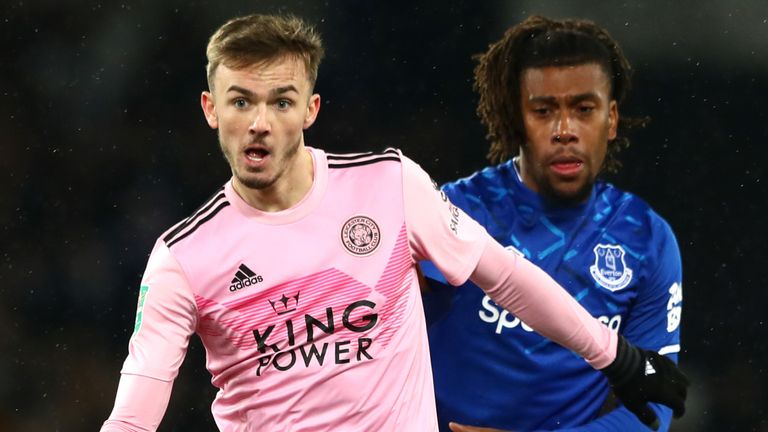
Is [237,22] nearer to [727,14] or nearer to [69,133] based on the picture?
[69,133]

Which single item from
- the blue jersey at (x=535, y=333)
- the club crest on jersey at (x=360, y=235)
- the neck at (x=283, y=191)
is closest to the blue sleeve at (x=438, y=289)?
the blue jersey at (x=535, y=333)

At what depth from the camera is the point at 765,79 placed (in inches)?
229

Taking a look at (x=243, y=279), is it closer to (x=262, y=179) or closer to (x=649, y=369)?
(x=262, y=179)

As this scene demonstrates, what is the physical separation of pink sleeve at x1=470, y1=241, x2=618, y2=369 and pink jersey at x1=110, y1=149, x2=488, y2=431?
5.2 inches

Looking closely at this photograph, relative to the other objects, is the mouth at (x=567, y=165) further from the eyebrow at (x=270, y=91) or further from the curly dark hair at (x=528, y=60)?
the eyebrow at (x=270, y=91)

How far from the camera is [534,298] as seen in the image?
3.24 meters

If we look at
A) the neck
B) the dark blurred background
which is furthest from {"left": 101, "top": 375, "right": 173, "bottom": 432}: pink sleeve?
the dark blurred background

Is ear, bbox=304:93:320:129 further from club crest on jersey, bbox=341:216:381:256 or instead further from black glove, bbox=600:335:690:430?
black glove, bbox=600:335:690:430

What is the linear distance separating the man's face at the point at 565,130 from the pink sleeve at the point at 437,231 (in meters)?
0.61

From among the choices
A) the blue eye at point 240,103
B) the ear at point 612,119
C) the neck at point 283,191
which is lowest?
the neck at point 283,191

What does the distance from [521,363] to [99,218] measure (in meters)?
2.37

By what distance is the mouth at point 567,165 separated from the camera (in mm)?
3789

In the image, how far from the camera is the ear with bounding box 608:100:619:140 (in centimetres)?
399

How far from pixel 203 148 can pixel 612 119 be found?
215 centimetres
